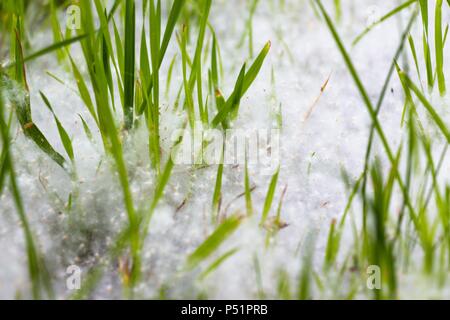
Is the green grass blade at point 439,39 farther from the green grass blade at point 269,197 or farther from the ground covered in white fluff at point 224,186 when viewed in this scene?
the green grass blade at point 269,197

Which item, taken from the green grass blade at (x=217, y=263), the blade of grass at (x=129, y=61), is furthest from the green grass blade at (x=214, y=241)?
the blade of grass at (x=129, y=61)

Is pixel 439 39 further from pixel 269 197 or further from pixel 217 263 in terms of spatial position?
pixel 217 263

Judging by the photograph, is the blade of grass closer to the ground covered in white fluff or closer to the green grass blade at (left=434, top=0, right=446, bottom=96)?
the ground covered in white fluff

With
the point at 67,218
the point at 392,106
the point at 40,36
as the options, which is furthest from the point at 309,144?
the point at 40,36

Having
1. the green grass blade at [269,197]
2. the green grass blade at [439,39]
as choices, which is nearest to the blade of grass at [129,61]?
the green grass blade at [269,197]

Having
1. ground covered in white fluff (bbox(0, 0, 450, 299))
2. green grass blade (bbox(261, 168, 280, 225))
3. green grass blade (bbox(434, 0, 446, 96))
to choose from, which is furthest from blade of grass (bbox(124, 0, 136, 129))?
green grass blade (bbox(434, 0, 446, 96))

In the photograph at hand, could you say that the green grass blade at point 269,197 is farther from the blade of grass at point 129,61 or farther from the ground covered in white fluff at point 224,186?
the blade of grass at point 129,61

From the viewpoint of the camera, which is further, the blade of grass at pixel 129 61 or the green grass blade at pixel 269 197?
the blade of grass at pixel 129 61

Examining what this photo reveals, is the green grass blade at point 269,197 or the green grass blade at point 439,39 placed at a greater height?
the green grass blade at point 439,39

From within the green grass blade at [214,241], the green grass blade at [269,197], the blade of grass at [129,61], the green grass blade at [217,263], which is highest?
the blade of grass at [129,61]
